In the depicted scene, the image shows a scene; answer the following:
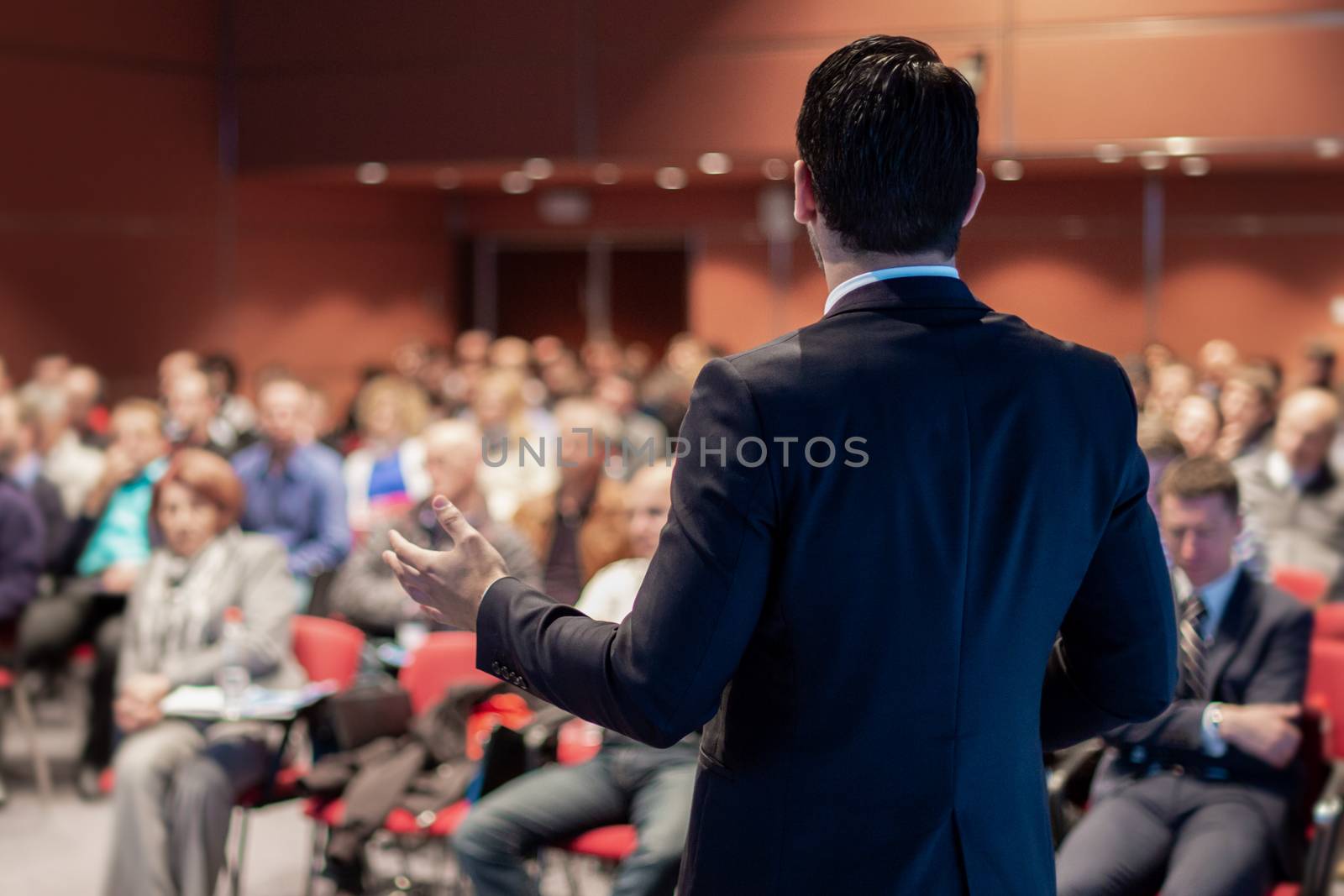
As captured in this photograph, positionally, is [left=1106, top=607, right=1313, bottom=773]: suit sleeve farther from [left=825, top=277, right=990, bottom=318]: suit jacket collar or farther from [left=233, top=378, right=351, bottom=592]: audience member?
[left=233, top=378, right=351, bottom=592]: audience member

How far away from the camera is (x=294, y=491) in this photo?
248 inches

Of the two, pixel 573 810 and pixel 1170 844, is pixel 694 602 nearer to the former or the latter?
pixel 1170 844

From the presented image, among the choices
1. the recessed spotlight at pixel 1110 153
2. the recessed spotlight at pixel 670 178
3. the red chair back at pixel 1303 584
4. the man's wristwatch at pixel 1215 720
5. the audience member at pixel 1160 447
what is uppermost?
the recessed spotlight at pixel 670 178

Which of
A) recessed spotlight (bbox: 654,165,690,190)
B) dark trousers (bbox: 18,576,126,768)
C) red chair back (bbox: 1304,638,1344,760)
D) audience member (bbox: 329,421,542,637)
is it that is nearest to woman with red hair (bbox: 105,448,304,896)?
audience member (bbox: 329,421,542,637)

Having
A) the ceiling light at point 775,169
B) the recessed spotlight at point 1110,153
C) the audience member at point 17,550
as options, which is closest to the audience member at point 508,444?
the audience member at point 17,550

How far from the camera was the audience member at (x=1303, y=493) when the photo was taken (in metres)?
5.68

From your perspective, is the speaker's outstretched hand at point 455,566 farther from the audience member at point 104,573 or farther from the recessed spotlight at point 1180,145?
the recessed spotlight at point 1180,145

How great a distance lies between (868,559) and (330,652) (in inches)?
123

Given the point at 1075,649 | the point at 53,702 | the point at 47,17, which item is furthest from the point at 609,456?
the point at 47,17

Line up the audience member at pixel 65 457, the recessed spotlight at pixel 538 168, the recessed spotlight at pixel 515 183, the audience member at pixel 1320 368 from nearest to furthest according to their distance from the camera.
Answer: the audience member at pixel 65 457 < the audience member at pixel 1320 368 < the recessed spotlight at pixel 538 168 < the recessed spotlight at pixel 515 183

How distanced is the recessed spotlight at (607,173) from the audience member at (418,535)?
5.41 meters

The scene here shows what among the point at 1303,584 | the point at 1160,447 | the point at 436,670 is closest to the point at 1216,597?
the point at 1160,447

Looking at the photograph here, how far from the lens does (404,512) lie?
506cm

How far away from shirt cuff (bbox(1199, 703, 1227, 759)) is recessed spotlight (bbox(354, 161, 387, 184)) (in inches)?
329
